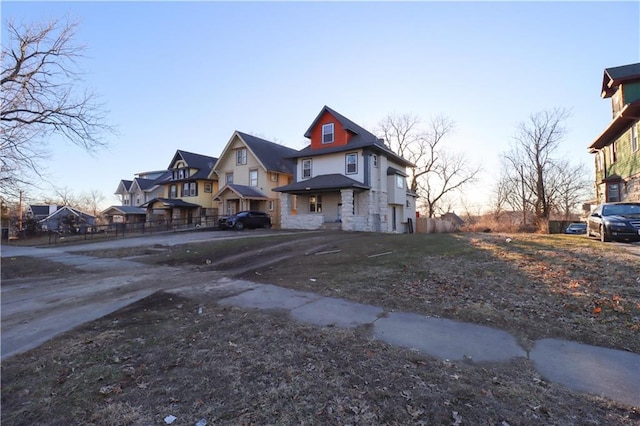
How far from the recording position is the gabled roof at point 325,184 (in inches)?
822

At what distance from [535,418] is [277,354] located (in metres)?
2.58

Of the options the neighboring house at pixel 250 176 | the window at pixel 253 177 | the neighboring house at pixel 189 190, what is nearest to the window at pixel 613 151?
the neighboring house at pixel 250 176

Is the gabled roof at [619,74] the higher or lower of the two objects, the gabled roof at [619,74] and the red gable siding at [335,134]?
the higher

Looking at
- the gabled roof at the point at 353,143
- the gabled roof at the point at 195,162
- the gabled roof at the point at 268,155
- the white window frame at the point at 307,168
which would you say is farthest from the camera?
the gabled roof at the point at 195,162

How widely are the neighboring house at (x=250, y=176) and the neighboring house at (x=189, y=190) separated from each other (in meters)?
3.03

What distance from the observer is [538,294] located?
5.61 metres

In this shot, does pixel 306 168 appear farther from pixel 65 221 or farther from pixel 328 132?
pixel 65 221

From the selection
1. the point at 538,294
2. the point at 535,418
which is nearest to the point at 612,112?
the point at 538,294

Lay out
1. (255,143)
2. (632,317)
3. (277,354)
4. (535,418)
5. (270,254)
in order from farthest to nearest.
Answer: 1. (255,143)
2. (270,254)
3. (632,317)
4. (277,354)
5. (535,418)

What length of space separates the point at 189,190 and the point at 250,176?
9.28 metres

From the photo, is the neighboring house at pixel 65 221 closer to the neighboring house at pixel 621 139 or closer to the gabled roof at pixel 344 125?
the gabled roof at pixel 344 125

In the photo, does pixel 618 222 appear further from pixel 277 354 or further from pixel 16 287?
pixel 16 287

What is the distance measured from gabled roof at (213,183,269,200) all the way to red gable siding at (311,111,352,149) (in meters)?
7.37

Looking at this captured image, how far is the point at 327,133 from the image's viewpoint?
79.4 ft
